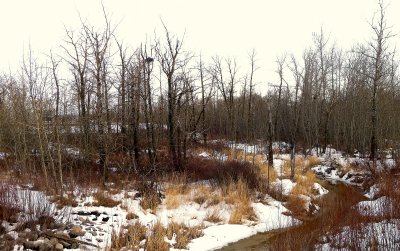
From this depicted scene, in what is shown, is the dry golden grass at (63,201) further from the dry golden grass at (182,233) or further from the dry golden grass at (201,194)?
the dry golden grass at (201,194)

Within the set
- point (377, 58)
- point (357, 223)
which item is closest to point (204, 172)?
point (357, 223)

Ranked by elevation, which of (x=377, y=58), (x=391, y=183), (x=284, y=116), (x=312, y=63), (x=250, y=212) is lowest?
(x=250, y=212)

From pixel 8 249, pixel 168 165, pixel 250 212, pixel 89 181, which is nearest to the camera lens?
pixel 8 249

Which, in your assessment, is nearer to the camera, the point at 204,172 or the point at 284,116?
the point at 204,172

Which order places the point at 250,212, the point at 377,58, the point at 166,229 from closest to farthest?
the point at 166,229 < the point at 250,212 < the point at 377,58

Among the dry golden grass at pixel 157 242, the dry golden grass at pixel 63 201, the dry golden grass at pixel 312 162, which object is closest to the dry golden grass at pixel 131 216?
the dry golden grass at pixel 157 242

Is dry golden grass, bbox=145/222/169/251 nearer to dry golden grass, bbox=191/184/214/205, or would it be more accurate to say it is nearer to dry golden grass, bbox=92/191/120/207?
dry golden grass, bbox=92/191/120/207

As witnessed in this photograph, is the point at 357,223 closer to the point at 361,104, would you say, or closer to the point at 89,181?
the point at 89,181

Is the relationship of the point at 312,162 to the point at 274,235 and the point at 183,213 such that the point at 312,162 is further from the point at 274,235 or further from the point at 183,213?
the point at 183,213

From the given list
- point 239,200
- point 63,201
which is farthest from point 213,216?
point 63,201

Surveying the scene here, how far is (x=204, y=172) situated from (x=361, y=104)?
17474 millimetres

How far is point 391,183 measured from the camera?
10.6 meters

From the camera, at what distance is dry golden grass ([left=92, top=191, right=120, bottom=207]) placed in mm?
8656

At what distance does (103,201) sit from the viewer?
28.7 ft
